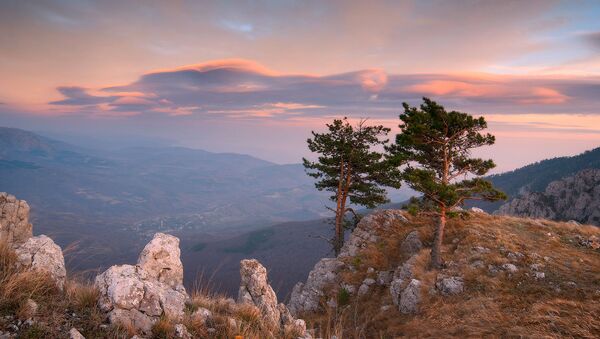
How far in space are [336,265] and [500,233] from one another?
1387 centimetres

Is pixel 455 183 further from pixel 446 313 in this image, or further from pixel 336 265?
pixel 336 265

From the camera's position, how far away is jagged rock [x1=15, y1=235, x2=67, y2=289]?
6992mm

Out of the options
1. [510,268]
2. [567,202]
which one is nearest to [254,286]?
[510,268]

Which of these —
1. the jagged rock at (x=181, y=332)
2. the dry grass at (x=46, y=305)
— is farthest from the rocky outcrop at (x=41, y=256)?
the jagged rock at (x=181, y=332)

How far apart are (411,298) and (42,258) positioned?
715 inches

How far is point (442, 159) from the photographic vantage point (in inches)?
848

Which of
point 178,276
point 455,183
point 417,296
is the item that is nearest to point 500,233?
point 455,183

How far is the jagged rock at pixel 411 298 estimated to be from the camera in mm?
18109

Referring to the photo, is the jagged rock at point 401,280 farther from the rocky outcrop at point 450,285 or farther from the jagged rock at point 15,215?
the jagged rock at point 15,215

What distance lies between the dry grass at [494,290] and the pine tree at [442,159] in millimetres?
3618

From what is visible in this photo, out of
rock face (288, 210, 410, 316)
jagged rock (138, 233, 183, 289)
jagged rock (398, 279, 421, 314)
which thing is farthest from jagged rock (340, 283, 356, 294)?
jagged rock (138, 233, 183, 289)

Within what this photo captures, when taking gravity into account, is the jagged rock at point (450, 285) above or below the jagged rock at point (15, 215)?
below

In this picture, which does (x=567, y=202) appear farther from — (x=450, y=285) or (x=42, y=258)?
(x=42, y=258)

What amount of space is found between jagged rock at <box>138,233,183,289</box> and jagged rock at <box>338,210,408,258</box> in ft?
61.5
